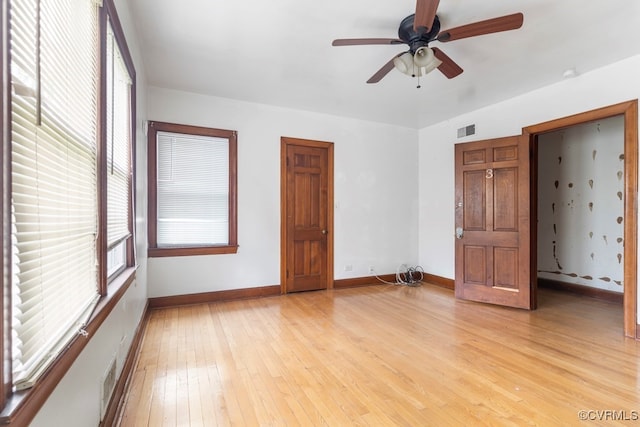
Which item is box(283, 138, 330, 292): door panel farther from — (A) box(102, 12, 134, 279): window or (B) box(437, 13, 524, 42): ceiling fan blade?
(B) box(437, 13, 524, 42): ceiling fan blade

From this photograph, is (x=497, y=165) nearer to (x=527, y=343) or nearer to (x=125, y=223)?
(x=527, y=343)

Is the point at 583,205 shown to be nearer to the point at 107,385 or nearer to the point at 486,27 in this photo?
the point at 486,27

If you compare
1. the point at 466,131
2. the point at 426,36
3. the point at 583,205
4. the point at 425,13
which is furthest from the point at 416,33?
the point at 583,205

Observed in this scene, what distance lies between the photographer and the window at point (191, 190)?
3760mm

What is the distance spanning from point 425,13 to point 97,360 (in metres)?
2.67

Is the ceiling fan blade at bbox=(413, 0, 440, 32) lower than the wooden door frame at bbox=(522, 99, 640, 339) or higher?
higher

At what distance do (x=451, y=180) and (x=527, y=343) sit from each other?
107 inches

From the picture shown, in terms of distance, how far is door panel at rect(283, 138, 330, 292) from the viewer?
14.8ft

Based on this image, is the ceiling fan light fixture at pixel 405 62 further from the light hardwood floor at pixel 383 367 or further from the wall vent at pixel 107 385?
the wall vent at pixel 107 385

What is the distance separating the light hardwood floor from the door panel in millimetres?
905

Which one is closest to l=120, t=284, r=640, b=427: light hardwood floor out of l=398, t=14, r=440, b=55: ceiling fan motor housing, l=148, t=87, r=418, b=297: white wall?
l=148, t=87, r=418, b=297: white wall

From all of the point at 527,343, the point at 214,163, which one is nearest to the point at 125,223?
the point at 214,163

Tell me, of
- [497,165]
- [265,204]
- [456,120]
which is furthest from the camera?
[456,120]

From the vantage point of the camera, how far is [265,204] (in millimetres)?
4340
